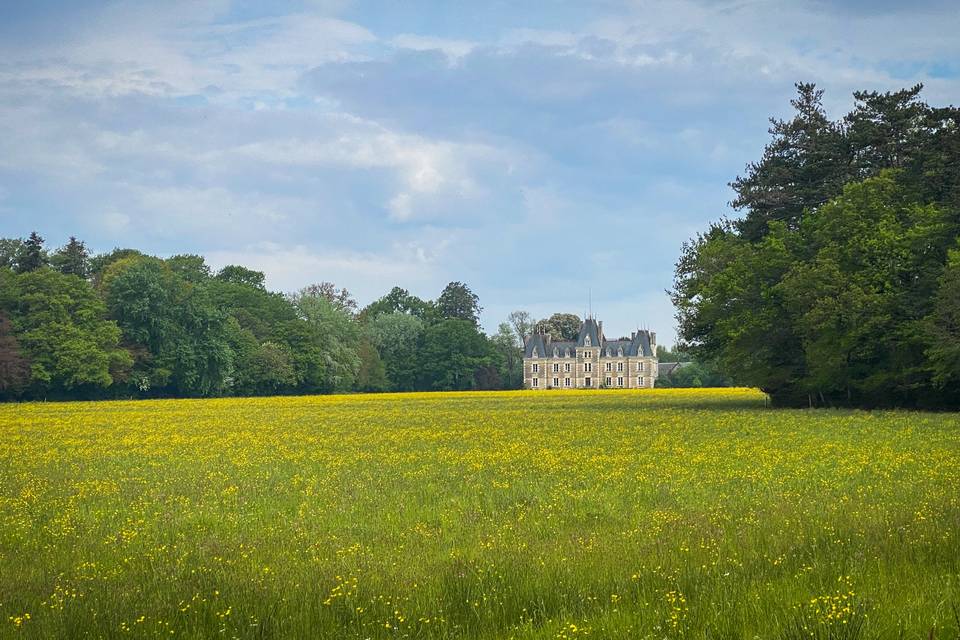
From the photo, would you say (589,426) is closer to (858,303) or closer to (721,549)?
(858,303)

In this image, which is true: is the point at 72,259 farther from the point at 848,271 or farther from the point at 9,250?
the point at 848,271

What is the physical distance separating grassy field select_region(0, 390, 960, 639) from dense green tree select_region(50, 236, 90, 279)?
11268cm

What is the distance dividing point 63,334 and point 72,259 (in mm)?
41876

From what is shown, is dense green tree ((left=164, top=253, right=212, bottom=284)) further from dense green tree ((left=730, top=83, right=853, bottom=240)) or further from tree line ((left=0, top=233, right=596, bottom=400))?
dense green tree ((left=730, top=83, right=853, bottom=240))

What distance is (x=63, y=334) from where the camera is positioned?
93.4 meters

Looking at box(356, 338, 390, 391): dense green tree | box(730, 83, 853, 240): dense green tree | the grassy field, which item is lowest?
the grassy field

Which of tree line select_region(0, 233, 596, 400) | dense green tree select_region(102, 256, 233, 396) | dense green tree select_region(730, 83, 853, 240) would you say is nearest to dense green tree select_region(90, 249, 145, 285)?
tree line select_region(0, 233, 596, 400)

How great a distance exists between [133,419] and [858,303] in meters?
40.5

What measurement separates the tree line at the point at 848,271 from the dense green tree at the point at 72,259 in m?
99.4

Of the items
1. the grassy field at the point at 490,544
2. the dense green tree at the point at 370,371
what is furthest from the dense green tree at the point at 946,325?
the dense green tree at the point at 370,371

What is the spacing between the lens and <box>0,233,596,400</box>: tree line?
3676 inches

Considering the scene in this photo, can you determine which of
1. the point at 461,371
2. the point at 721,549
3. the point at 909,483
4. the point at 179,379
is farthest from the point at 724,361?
the point at 461,371

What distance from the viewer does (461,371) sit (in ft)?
517

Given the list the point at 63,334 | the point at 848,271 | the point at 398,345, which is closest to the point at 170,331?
the point at 63,334
